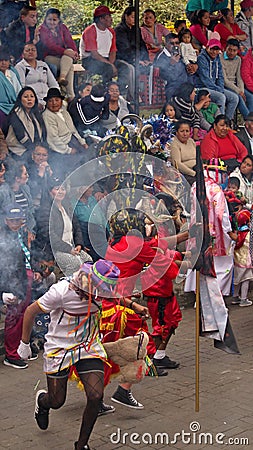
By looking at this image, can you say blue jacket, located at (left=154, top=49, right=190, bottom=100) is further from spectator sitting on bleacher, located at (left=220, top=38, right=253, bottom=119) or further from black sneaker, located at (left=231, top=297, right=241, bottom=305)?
black sneaker, located at (left=231, top=297, right=241, bottom=305)

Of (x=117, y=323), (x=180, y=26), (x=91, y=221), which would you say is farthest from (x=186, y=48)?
(x=117, y=323)

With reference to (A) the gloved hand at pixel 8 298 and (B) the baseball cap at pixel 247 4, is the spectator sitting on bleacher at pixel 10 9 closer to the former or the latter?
(A) the gloved hand at pixel 8 298

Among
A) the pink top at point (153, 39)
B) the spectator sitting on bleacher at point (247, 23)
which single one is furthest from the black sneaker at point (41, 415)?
the spectator sitting on bleacher at point (247, 23)

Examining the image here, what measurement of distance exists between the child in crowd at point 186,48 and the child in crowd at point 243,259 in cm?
305

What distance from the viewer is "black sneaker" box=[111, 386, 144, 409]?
621 cm

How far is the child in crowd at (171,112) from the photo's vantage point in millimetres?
10383

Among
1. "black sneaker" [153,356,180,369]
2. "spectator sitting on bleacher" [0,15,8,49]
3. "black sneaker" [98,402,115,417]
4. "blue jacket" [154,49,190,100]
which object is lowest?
"black sneaker" [98,402,115,417]

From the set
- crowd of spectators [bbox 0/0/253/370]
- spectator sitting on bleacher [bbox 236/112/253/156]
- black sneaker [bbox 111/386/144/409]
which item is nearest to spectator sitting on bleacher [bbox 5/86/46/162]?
crowd of spectators [bbox 0/0/253/370]

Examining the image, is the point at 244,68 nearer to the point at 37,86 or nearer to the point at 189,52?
the point at 189,52

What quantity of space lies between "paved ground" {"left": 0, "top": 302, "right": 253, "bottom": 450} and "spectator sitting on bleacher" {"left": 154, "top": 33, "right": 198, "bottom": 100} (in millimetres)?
4581

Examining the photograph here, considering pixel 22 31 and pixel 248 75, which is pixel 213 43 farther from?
pixel 22 31

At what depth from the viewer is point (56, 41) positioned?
9.97 m

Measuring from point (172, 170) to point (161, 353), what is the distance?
3068 mm

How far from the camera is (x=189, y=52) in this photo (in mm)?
11344
